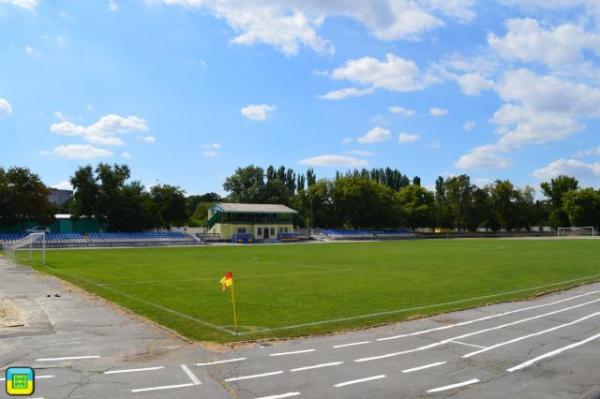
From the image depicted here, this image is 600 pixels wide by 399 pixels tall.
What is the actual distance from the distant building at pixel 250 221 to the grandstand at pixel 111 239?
8.24m

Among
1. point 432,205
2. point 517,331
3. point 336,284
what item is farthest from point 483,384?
point 432,205

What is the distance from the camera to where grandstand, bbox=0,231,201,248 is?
7269 cm

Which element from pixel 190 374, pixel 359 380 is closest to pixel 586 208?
pixel 359 380

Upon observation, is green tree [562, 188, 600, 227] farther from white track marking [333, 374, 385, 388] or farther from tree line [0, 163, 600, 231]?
white track marking [333, 374, 385, 388]

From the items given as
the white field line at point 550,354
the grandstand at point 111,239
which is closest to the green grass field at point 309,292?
the white field line at point 550,354

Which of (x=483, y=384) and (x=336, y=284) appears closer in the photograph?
(x=483, y=384)

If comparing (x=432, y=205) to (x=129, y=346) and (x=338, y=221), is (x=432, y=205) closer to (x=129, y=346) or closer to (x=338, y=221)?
(x=338, y=221)

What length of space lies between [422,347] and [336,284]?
12.5 meters

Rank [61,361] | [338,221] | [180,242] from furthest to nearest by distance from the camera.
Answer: [338,221]
[180,242]
[61,361]

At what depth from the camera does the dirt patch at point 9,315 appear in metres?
13.8

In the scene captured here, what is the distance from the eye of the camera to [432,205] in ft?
417

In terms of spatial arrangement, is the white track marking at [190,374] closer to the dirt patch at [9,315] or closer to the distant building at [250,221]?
the dirt patch at [9,315]

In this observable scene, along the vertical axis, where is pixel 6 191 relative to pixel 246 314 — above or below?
above

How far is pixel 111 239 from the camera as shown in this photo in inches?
3098
